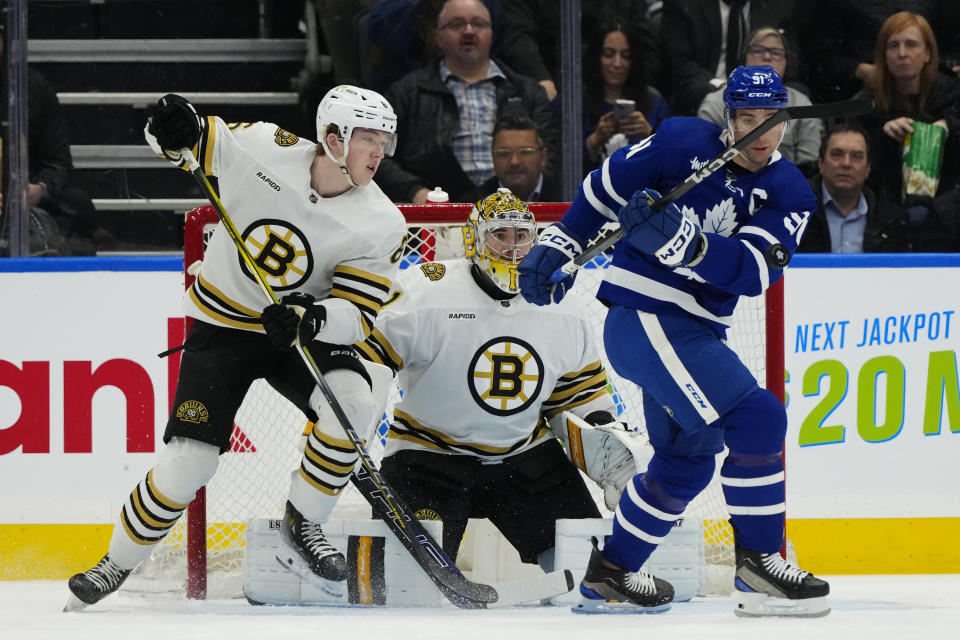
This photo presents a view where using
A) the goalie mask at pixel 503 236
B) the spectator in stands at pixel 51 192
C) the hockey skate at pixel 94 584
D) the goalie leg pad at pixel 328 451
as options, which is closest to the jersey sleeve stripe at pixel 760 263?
the goalie mask at pixel 503 236

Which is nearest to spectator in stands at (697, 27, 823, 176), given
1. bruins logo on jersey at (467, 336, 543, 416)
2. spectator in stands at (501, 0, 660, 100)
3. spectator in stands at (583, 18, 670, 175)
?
spectator in stands at (583, 18, 670, 175)

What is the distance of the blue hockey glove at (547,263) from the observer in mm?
2812

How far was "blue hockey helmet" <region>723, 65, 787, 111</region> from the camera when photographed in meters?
2.70

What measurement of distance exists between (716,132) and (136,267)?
1791mm

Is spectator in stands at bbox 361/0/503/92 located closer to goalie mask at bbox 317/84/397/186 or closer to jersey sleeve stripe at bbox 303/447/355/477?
goalie mask at bbox 317/84/397/186

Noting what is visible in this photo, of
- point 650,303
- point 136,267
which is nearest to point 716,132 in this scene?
point 650,303

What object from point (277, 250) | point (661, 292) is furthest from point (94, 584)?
point (661, 292)

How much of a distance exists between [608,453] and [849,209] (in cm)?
139

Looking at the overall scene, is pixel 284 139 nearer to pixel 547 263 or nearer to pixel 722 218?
pixel 547 263

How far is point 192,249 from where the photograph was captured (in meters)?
3.44

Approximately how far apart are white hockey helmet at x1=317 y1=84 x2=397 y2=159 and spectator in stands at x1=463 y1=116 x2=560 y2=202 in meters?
1.24

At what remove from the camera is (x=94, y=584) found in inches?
115

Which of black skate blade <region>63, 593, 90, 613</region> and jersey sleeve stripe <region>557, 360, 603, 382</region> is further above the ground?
jersey sleeve stripe <region>557, 360, 603, 382</region>

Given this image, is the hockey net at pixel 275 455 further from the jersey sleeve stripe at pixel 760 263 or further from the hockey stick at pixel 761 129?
the hockey stick at pixel 761 129
